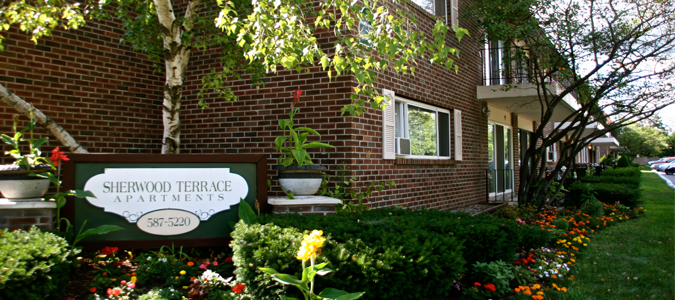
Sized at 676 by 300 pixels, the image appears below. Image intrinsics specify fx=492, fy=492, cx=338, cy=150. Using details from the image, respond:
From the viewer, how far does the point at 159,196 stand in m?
4.50

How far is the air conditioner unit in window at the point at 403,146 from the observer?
24.5 ft

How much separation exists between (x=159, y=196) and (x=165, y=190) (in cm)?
7

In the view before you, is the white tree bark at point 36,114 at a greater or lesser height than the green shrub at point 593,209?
greater

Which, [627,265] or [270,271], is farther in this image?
[627,265]

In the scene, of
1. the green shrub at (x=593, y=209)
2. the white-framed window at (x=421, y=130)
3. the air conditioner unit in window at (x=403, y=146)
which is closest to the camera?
the air conditioner unit in window at (x=403, y=146)

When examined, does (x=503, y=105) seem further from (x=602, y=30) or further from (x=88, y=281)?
(x=88, y=281)

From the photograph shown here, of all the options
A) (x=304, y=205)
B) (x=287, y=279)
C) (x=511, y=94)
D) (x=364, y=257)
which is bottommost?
(x=287, y=279)

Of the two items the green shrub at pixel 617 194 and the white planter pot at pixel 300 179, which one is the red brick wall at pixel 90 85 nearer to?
the white planter pot at pixel 300 179

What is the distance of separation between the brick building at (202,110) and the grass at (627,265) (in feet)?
8.72

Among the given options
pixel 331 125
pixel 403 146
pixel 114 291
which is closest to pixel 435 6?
pixel 403 146

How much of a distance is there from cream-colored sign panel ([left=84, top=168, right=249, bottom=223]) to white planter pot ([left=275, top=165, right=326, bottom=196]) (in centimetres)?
50

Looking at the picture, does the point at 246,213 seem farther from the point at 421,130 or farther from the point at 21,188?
the point at 421,130

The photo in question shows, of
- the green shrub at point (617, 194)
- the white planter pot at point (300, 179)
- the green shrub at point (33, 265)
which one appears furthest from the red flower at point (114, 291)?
the green shrub at point (617, 194)

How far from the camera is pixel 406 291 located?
3.40 meters
